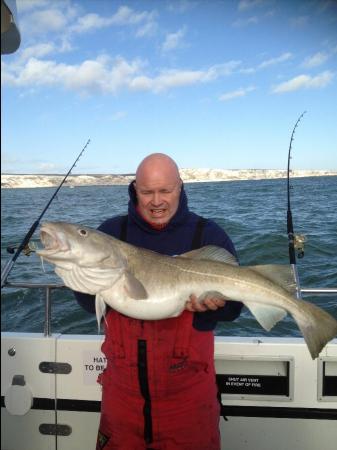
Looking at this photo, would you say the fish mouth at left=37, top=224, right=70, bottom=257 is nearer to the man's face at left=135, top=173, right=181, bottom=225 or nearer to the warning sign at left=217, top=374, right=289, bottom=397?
the man's face at left=135, top=173, right=181, bottom=225

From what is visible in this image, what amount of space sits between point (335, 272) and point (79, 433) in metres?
8.19

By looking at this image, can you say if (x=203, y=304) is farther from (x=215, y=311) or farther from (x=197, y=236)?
(x=197, y=236)

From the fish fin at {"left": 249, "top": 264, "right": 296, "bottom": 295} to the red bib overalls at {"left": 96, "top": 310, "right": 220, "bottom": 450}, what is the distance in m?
0.63

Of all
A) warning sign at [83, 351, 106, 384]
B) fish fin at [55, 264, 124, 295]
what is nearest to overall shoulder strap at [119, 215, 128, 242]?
fish fin at [55, 264, 124, 295]

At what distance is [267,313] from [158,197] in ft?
3.94

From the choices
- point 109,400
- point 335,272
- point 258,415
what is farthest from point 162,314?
point 335,272

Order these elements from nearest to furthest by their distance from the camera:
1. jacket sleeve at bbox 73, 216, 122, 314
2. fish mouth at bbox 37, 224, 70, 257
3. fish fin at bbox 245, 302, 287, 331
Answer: fish mouth at bbox 37, 224, 70, 257 < fish fin at bbox 245, 302, 287, 331 < jacket sleeve at bbox 73, 216, 122, 314

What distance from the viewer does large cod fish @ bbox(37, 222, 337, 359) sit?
2814mm

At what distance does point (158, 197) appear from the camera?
10.5 ft

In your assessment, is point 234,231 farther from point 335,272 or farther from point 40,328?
point 40,328

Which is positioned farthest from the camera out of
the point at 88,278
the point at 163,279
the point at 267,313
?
the point at 267,313

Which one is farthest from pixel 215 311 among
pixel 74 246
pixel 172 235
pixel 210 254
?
pixel 74 246

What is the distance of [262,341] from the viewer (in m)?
3.79

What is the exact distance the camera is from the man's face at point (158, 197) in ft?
10.4
